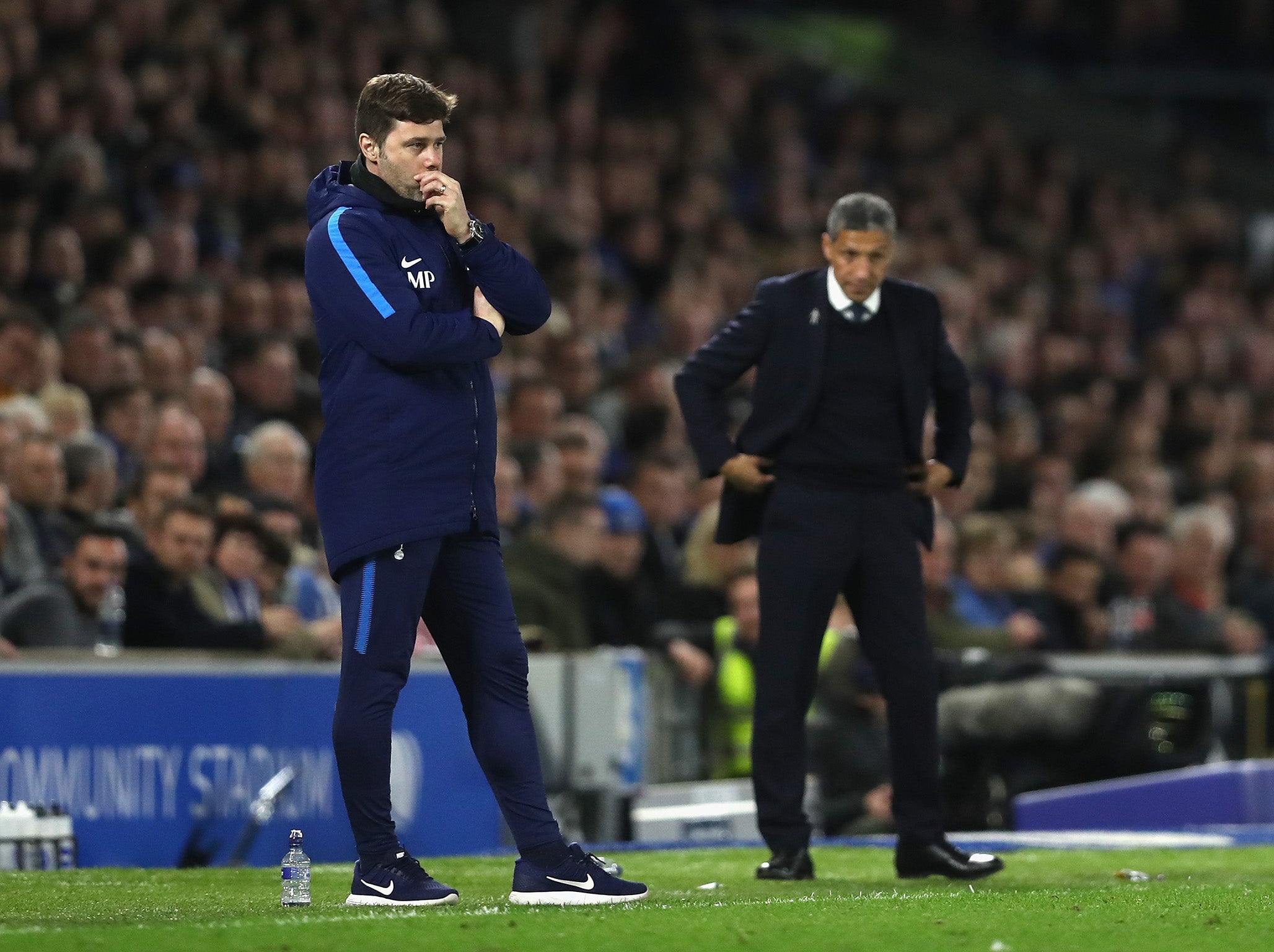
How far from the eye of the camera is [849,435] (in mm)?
7051

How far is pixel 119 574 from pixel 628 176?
9.03m

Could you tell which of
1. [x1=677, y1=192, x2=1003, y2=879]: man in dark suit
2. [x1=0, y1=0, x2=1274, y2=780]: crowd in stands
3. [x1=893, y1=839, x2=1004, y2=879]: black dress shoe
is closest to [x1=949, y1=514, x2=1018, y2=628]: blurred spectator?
[x1=0, y1=0, x2=1274, y2=780]: crowd in stands

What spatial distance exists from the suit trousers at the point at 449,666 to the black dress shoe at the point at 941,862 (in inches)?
65.9

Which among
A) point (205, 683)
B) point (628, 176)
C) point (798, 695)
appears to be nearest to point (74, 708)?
point (205, 683)

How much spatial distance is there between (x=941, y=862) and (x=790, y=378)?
162 cm

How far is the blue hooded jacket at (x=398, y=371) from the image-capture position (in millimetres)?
5539

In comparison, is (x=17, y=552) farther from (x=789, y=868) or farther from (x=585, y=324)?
(x=585, y=324)

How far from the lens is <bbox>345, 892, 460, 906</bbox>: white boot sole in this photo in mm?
5508

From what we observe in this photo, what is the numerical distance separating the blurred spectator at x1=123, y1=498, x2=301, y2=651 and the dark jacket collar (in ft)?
10.5

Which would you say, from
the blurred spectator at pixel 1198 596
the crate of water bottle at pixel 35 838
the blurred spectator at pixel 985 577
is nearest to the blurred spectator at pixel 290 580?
the crate of water bottle at pixel 35 838

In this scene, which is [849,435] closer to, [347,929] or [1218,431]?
[347,929]

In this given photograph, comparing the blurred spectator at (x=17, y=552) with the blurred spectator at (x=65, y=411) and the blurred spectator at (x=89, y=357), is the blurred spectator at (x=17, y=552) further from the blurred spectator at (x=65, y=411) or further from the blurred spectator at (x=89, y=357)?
the blurred spectator at (x=89, y=357)

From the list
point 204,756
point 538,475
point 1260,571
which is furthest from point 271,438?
point 1260,571

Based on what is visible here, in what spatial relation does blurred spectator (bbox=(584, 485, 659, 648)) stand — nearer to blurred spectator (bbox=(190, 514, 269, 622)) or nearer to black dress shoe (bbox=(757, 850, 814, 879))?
blurred spectator (bbox=(190, 514, 269, 622))
